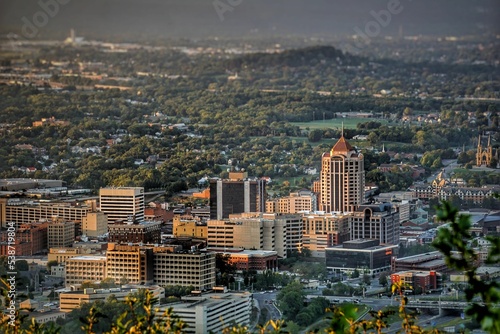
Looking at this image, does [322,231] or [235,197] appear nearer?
[322,231]

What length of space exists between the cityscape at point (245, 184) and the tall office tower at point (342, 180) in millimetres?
26

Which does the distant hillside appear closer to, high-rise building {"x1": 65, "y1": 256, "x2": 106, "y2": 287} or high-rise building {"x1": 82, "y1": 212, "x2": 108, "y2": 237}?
high-rise building {"x1": 82, "y1": 212, "x2": 108, "y2": 237}

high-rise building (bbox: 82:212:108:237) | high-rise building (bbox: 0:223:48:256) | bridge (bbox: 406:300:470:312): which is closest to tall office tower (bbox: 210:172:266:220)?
high-rise building (bbox: 82:212:108:237)

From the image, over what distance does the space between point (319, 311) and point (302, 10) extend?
154 feet

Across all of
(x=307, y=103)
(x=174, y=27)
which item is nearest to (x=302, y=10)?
(x=174, y=27)

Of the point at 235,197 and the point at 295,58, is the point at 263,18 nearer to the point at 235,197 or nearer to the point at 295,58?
the point at 295,58

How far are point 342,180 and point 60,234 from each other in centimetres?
367

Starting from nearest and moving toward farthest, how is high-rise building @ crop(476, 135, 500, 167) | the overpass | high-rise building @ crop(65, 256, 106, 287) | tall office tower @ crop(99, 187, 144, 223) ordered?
the overpass
high-rise building @ crop(65, 256, 106, 287)
tall office tower @ crop(99, 187, 144, 223)
high-rise building @ crop(476, 135, 500, 167)

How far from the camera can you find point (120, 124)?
32.7 meters

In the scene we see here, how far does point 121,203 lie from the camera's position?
2153cm

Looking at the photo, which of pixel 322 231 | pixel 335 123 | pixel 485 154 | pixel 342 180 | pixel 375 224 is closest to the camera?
pixel 322 231

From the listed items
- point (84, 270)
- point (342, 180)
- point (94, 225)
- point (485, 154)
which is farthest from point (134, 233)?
point (485, 154)

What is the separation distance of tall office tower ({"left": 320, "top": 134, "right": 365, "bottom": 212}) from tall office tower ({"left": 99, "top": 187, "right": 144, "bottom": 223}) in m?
2.07

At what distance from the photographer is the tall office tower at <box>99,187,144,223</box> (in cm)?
2133
